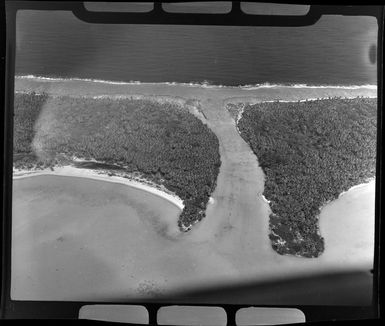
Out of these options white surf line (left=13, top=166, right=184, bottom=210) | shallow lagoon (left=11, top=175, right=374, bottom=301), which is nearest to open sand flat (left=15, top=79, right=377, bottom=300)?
shallow lagoon (left=11, top=175, right=374, bottom=301)

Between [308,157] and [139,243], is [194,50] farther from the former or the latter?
[139,243]

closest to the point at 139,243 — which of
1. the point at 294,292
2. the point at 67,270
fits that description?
the point at 67,270

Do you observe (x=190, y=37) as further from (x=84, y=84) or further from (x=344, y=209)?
(x=344, y=209)

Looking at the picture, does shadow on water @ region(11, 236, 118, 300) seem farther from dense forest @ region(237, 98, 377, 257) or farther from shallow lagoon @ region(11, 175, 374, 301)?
dense forest @ region(237, 98, 377, 257)

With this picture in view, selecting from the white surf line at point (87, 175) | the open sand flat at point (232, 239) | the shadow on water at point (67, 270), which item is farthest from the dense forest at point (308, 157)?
the shadow on water at point (67, 270)

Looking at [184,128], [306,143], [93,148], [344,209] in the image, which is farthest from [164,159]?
[344,209]

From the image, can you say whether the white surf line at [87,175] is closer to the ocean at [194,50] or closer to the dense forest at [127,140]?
the dense forest at [127,140]
